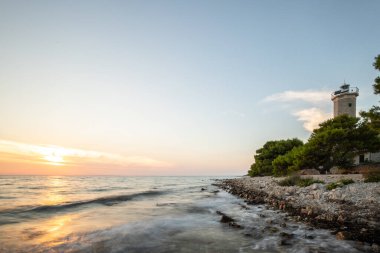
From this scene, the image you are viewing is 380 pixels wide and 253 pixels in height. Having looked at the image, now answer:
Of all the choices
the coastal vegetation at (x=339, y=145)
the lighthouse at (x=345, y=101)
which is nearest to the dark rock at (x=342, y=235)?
the coastal vegetation at (x=339, y=145)

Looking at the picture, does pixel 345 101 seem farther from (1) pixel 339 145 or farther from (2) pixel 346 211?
(2) pixel 346 211

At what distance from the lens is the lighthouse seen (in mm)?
52344

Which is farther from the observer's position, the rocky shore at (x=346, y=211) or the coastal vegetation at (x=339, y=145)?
the coastal vegetation at (x=339, y=145)

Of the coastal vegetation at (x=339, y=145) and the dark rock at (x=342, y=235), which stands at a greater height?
the coastal vegetation at (x=339, y=145)

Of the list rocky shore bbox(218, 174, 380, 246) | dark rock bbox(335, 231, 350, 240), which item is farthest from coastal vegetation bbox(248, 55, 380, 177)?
dark rock bbox(335, 231, 350, 240)

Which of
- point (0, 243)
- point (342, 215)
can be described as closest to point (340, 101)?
point (342, 215)

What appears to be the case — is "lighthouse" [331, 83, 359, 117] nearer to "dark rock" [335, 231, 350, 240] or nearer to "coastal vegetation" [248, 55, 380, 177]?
"coastal vegetation" [248, 55, 380, 177]

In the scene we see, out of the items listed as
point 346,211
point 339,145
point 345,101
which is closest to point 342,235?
point 346,211

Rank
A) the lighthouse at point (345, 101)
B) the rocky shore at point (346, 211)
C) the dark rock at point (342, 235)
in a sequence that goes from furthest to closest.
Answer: the lighthouse at point (345, 101)
the rocky shore at point (346, 211)
the dark rock at point (342, 235)

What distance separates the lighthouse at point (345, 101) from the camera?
5234 centimetres

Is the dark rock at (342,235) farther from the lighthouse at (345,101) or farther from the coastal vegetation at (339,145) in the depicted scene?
the lighthouse at (345,101)

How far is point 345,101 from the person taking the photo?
53.1m

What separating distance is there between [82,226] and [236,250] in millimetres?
8032

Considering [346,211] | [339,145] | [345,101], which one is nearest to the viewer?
[346,211]
